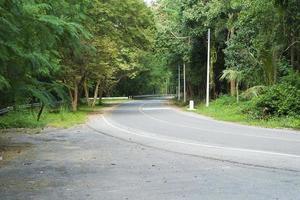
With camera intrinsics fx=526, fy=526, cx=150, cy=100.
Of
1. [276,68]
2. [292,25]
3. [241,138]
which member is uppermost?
[292,25]

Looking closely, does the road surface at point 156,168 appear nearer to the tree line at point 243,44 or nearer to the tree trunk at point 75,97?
the tree line at point 243,44

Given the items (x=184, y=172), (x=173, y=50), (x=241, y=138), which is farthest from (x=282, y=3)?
(x=173, y=50)

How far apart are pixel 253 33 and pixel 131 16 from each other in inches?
522

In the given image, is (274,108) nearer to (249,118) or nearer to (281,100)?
(281,100)

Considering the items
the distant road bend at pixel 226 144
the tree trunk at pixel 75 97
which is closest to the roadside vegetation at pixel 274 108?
the distant road bend at pixel 226 144

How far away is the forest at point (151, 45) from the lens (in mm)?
12312

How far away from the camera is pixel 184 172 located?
11.5m

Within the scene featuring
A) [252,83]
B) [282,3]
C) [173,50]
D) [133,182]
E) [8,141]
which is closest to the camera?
[133,182]

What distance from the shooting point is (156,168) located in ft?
40.1

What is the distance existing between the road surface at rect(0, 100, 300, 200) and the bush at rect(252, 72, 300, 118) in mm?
9758

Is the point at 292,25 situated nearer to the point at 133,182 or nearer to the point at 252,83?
the point at 252,83

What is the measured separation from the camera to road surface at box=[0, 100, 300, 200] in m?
9.22

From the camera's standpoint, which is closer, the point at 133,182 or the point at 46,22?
the point at 133,182

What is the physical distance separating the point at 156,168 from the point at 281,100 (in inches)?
779
